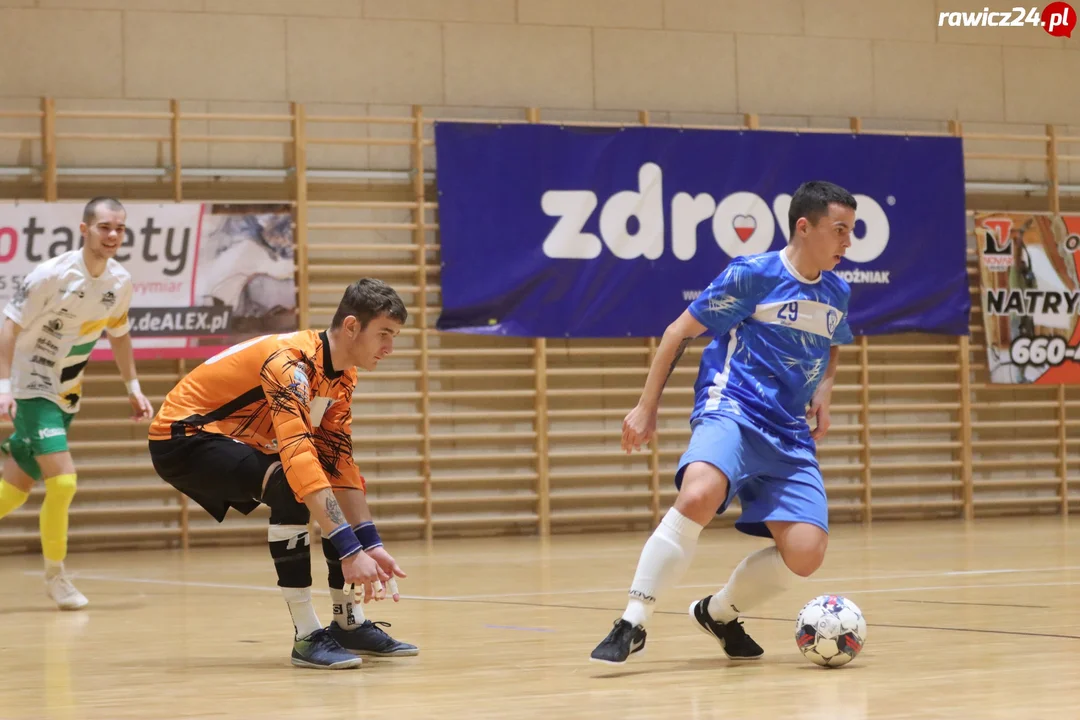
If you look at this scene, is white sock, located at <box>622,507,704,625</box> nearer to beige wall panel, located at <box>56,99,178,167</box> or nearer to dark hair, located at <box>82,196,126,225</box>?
dark hair, located at <box>82,196,126,225</box>

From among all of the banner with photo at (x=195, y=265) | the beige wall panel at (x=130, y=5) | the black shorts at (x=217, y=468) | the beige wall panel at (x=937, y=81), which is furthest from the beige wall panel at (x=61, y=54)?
the black shorts at (x=217, y=468)

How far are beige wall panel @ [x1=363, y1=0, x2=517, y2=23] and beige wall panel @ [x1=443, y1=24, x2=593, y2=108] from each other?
68 mm

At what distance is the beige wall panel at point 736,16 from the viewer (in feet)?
35.7

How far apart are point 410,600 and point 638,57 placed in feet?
19.9

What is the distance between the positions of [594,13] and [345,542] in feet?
25.7

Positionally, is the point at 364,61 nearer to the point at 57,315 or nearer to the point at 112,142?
the point at 112,142

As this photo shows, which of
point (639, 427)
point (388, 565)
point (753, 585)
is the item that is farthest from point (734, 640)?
point (388, 565)

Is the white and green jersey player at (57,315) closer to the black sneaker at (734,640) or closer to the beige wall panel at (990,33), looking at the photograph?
the black sneaker at (734,640)

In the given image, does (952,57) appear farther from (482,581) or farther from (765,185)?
(482,581)

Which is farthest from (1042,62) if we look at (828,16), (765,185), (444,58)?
(444,58)

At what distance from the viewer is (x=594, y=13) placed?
10703 mm

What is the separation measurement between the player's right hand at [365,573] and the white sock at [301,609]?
16.8 inches

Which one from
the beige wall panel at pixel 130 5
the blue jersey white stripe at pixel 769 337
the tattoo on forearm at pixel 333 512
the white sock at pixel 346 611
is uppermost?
the beige wall panel at pixel 130 5

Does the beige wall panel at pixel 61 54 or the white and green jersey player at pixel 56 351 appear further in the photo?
the beige wall panel at pixel 61 54
